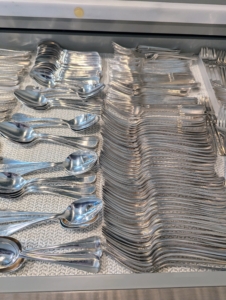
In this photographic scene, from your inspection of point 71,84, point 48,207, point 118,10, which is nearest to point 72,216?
point 48,207

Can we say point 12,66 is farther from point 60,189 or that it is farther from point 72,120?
point 60,189

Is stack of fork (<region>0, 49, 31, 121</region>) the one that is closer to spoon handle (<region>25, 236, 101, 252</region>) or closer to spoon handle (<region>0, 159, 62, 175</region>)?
spoon handle (<region>0, 159, 62, 175</region>)

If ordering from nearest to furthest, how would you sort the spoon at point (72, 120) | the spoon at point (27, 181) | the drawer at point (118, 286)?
the drawer at point (118, 286), the spoon at point (27, 181), the spoon at point (72, 120)

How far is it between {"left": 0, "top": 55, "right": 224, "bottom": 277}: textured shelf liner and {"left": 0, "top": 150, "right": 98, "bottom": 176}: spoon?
0.05 ft

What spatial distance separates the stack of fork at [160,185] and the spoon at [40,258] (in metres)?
0.04

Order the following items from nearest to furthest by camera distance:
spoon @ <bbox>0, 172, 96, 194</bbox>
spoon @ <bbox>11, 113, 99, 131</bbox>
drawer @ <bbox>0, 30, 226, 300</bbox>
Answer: drawer @ <bbox>0, 30, 226, 300</bbox> → spoon @ <bbox>0, 172, 96, 194</bbox> → spoon @ <bbox>11, 113, 99, 131</bbox>

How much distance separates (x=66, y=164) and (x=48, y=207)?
105 mm

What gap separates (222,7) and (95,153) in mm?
534

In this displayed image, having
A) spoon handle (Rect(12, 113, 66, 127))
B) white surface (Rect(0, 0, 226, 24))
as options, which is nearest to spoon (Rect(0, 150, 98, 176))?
spoon handle (Rect(12, 113, 66, 127))

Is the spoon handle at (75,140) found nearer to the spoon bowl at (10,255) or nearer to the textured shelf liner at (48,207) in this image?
the textured shelf liner at (48,207)

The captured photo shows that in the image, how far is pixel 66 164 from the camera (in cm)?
64

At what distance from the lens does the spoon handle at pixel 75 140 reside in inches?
27.0

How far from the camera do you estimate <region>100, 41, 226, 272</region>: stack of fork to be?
52 cm

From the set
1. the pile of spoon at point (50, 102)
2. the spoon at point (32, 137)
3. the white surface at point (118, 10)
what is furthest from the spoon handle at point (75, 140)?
the white surface at point (118, 10)
